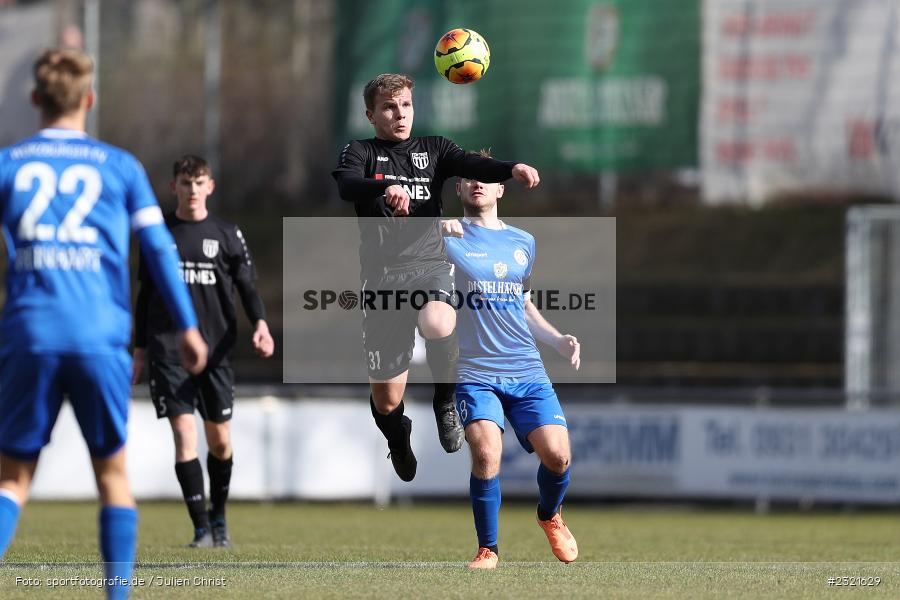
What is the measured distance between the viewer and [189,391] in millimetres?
10719

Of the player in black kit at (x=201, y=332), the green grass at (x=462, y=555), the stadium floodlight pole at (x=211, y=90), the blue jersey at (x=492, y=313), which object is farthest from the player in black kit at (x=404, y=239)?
the stadium floodlight pole at (x=211, y=90)

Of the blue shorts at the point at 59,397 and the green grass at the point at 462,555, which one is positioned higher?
the blue shorts at the point at 59,397

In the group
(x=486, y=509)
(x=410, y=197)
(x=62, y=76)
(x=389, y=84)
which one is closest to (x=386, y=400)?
(x=486, y=509)

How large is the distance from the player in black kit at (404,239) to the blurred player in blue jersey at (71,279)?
2.80 m

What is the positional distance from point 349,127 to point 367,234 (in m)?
15.0

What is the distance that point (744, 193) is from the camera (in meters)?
22.2

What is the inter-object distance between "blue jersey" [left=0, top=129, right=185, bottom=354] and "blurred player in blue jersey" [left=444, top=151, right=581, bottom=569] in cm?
300

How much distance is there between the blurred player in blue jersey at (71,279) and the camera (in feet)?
19.1

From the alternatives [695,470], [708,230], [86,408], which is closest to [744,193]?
[695,470]

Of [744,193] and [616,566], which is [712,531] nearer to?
[616,566]

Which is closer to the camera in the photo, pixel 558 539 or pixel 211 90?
pixel 558 539

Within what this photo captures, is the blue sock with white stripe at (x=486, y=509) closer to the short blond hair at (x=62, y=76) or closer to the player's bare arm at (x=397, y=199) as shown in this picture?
the player's bare arm at (x=397, y=199)

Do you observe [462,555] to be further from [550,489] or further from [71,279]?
[71,279]

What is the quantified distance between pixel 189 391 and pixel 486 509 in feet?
9.52
